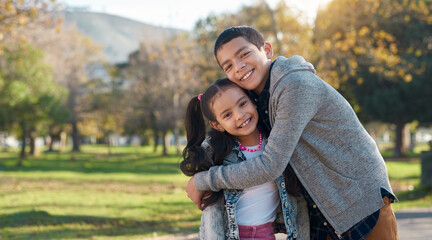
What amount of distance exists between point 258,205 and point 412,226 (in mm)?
5589

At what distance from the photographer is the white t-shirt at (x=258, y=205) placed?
2.62 m

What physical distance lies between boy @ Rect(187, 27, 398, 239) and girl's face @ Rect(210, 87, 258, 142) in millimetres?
191

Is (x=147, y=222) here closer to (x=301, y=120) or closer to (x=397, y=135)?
(x=301, y=120)

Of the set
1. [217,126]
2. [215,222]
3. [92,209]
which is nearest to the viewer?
[215,222]

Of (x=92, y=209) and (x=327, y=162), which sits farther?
(x=92, y=209)

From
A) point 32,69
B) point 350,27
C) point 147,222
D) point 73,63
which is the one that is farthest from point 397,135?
point 73,63

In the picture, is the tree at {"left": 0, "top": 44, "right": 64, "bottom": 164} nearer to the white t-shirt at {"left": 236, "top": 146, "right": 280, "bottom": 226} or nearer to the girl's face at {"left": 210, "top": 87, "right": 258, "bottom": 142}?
the girl's face at {"left": 210, "top": 87, "right": 258, "bottom": 142}

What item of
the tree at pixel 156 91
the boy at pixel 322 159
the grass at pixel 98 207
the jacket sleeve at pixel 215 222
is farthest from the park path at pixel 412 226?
the tree at pixel 156 91

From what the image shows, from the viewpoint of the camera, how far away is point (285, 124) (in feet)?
7.48

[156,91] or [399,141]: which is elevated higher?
[156,91]

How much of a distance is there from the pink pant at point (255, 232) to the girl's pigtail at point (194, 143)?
1.42ft

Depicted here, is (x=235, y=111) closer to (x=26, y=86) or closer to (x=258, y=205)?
(x=258, y=205)

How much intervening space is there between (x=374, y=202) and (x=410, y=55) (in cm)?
2528

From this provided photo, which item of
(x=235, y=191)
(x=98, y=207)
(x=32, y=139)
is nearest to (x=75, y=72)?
(x=32, y=139)
